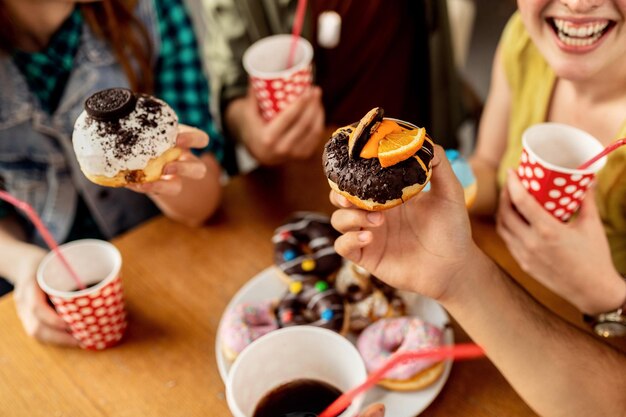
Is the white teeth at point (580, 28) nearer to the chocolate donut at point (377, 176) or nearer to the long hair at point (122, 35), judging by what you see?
the chocolate donut at point (377, 176)

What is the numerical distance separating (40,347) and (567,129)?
107cm

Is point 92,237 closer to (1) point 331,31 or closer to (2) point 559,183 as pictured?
(1) point 331,31

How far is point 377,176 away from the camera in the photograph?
2.63 feet

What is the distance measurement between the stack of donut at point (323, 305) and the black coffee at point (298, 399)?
11 cm

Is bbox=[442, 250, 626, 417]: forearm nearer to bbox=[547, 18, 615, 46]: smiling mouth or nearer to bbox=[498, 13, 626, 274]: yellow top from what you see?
bbox=[498, 13, 626, 274]: yellow top

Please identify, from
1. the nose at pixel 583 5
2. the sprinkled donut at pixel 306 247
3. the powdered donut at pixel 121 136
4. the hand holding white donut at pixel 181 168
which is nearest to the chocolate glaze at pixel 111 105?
the powdered donut at pixel 121 136

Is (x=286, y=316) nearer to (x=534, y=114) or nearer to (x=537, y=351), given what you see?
(x=537, y=351)

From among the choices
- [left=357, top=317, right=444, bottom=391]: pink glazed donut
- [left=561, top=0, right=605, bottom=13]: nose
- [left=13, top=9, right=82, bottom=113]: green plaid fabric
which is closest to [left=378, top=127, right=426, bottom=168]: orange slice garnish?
[left=357, top=317, right=444, bottom=391]: pink glazed donut

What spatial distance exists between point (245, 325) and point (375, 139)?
16.9 inches

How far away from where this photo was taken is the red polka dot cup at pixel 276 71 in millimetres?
1253

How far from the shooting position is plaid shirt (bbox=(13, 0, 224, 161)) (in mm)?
1396

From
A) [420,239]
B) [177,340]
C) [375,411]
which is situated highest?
[420,239]

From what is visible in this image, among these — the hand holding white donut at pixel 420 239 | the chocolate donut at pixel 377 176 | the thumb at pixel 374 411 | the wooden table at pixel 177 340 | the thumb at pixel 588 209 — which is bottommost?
the wooden table at pixel 177 340

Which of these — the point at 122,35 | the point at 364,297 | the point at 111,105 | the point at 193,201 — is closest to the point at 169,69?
the point at 122,35
